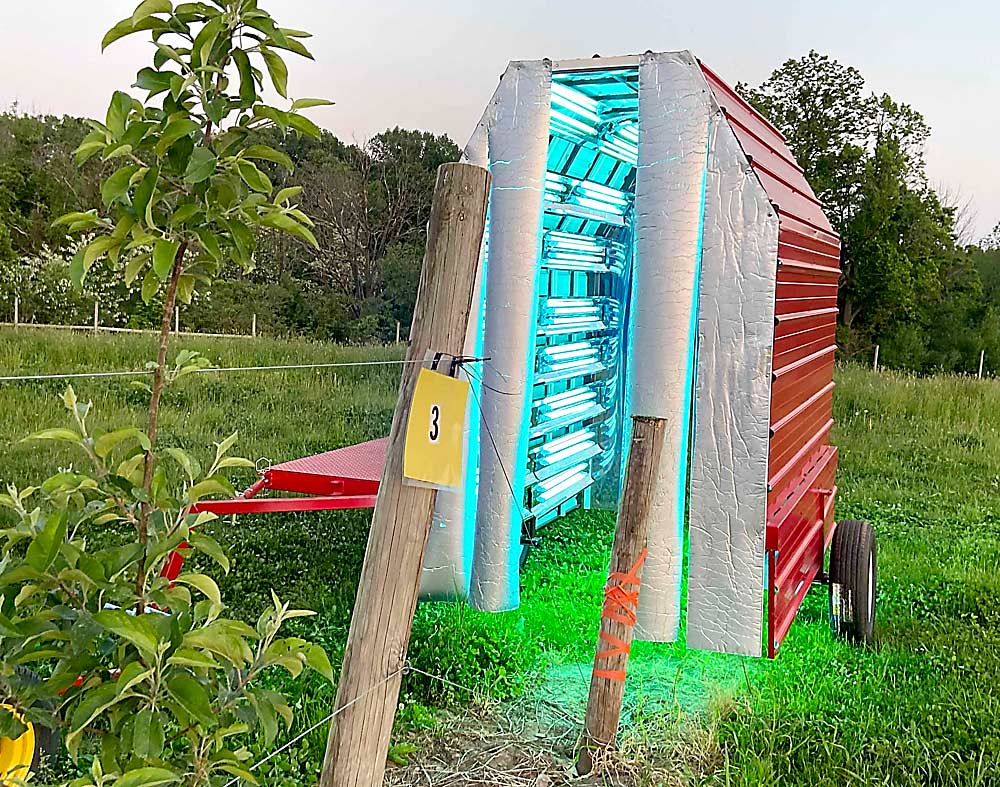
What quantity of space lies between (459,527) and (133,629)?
286cm

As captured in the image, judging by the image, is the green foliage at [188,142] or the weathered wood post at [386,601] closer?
the green foliage at [188,142]

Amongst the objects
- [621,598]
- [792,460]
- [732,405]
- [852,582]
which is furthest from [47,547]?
[852,582]

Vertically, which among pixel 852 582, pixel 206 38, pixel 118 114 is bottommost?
pixel 852 582

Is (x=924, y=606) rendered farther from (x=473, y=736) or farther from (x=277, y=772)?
(x=277, y=772)

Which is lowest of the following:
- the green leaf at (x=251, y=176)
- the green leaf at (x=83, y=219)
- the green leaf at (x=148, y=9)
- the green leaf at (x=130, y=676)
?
the green leaf at (x=130, y=676)

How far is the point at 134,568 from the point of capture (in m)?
1.56

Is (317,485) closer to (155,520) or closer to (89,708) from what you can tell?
(155,520)

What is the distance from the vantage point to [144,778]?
4.07 feet

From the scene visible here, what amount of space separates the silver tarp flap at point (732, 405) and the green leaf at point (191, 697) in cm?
249

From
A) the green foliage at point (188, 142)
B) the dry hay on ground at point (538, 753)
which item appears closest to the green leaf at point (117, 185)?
the green foliage at point (188, 142)

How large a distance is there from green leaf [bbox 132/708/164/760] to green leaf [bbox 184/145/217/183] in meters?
0.73

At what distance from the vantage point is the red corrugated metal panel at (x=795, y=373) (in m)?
3.57

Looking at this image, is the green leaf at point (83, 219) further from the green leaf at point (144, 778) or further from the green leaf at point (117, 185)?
the green leaf at point (144, 778)

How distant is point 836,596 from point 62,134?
18.4 feet
